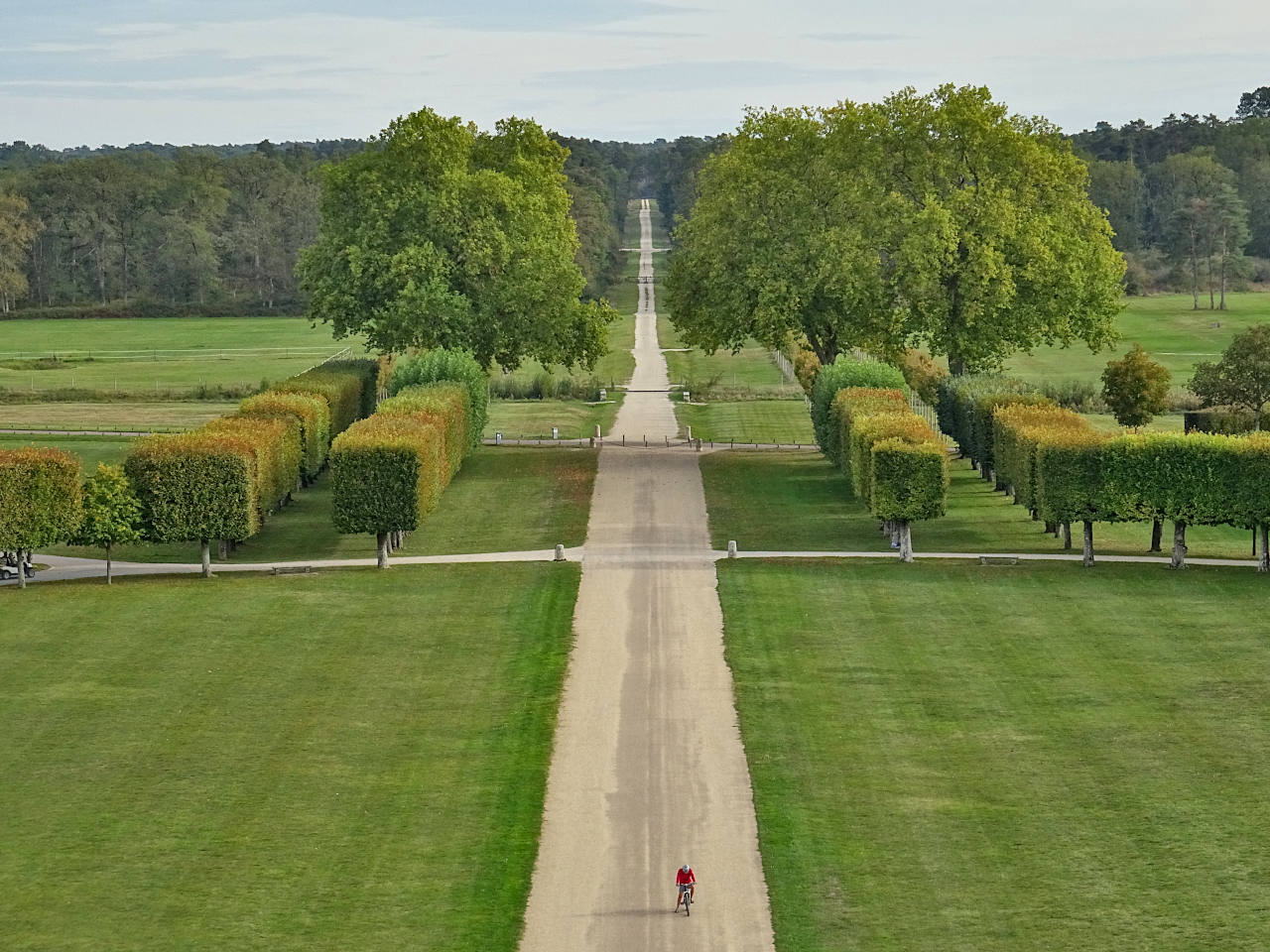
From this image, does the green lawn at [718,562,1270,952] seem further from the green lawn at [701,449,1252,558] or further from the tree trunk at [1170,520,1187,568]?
the green lawn at [701,449,1252,558]

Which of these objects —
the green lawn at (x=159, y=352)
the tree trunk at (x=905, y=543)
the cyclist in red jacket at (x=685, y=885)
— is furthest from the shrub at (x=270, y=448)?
the green lawn at (x=159, y=352)

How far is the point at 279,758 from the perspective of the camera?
46.2 meters

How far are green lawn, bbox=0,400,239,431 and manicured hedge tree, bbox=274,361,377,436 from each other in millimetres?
11164

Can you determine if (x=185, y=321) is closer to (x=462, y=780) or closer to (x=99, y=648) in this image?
(x=99, y=648)

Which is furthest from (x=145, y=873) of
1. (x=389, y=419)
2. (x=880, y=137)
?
(x=880, y=137)

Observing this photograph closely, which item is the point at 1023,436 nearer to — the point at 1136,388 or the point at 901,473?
the point at 901,473

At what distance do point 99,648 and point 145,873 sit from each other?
20.0 metres

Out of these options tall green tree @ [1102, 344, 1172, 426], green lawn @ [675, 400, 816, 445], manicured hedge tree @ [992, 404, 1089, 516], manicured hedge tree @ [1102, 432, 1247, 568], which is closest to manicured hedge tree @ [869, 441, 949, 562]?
manicured hedge tree @ [992, 404, 1089, 516]

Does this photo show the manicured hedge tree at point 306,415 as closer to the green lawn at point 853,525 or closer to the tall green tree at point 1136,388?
the green lawn at point 853,525

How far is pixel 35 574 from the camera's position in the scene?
69375mm

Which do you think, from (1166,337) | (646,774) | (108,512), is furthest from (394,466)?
(1166,337)

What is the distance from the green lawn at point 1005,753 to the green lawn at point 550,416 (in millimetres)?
39535

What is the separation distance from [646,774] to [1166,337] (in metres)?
126

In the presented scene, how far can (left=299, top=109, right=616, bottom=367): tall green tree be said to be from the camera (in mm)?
97625
